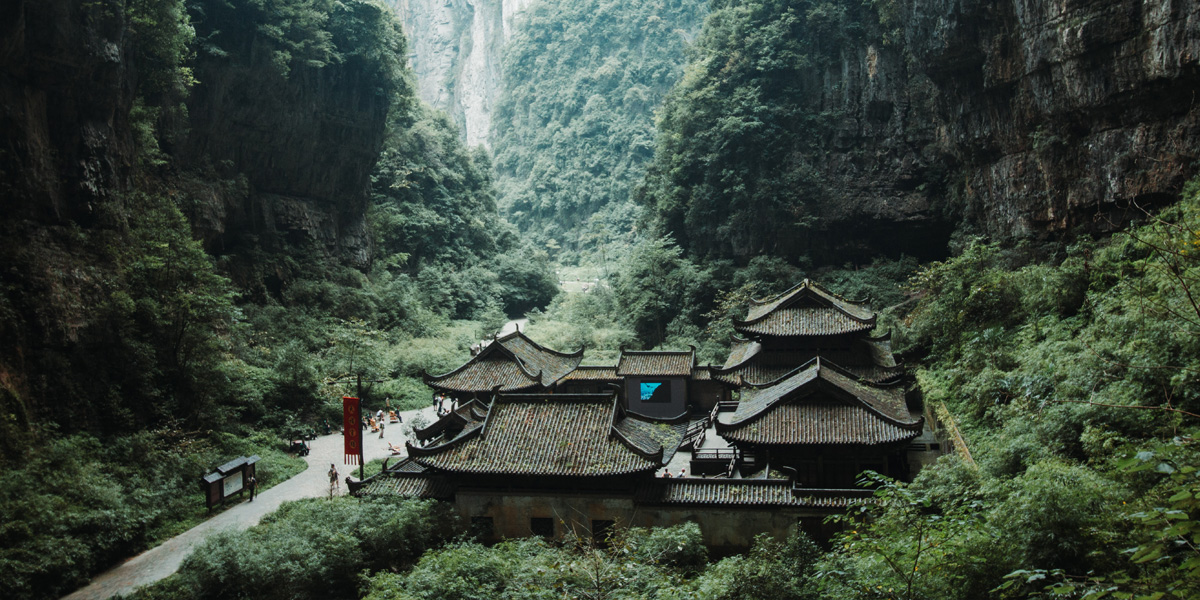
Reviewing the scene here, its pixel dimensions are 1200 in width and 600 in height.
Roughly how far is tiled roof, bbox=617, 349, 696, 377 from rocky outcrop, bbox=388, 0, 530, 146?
7353 cm

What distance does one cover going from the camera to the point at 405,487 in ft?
55.1

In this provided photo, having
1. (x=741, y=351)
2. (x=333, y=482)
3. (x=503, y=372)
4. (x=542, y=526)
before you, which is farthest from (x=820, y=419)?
(x=333, y=482)

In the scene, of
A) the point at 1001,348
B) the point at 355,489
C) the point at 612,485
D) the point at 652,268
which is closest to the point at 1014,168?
the point at 1001,348

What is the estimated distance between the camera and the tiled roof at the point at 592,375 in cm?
2944

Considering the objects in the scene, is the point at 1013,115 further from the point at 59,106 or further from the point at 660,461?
the point at 59,106

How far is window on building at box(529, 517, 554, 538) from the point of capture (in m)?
15.9

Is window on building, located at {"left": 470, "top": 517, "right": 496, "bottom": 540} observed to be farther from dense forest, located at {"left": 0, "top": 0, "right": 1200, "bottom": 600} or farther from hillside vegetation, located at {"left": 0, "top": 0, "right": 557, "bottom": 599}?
hillside vegetation, located at {"left": 0, "top": 0, "right": 557, "bottom": 599}

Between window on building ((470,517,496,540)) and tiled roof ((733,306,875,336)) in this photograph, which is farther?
tiled roof ((733,306,875,336))

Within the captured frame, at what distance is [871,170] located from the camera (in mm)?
39969

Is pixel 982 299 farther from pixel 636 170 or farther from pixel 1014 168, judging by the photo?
pixel 636 170

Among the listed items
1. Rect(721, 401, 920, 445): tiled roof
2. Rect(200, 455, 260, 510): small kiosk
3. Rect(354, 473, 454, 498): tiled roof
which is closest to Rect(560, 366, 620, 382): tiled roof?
Rect(200, 455, 260, 510): small kiosk

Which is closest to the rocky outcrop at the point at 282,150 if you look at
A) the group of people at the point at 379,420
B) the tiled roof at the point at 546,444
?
the group of people at the point at 379,420

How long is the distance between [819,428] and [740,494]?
3150 mm

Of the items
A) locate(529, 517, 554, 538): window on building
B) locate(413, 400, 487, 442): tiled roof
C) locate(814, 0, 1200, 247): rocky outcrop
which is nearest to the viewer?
locate(529, 517, 554, 538): window on building
